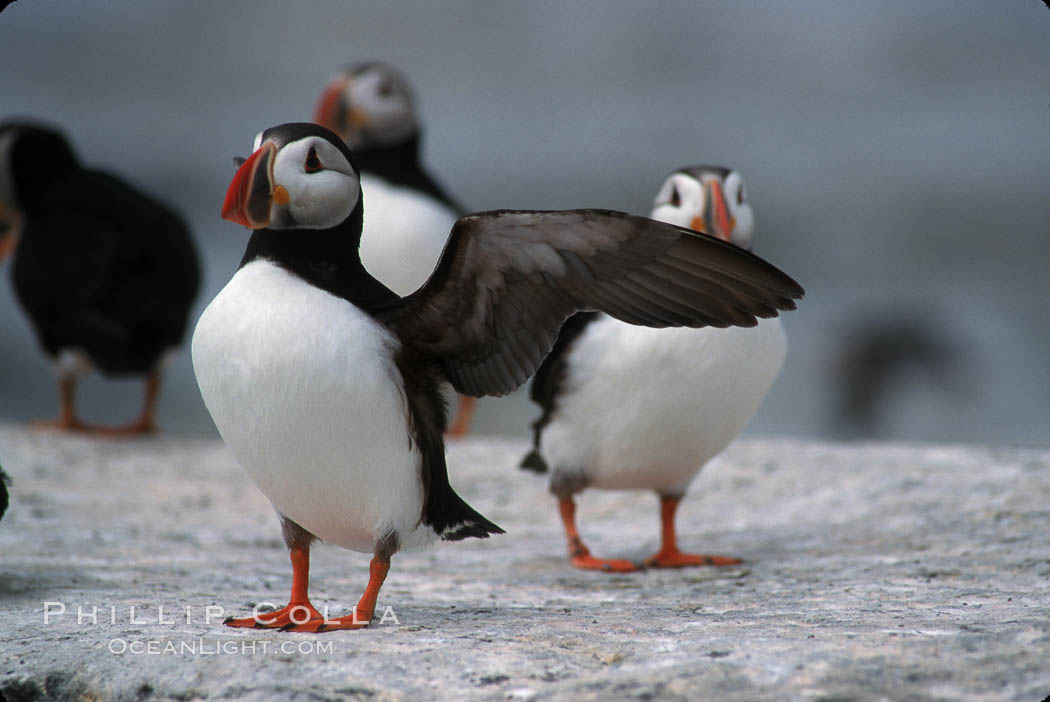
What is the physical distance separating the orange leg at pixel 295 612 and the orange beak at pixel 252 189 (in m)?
0.98

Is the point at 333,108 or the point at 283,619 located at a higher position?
the point at 333,108

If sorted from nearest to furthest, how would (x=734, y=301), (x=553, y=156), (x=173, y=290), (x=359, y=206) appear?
(x=734, y=301) → (x=359, y=206) → (x=173, y=290) → (x=553, y=156)

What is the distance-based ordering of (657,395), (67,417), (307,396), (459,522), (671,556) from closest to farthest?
(307,396), (459,522), (657,395), (671,556), (67,417)

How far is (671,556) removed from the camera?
4.89 metres

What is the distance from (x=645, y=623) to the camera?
3598 mm

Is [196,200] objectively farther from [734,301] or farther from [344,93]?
[734,301]

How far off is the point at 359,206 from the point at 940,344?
9.74 metres

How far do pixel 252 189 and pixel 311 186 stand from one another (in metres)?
0.15

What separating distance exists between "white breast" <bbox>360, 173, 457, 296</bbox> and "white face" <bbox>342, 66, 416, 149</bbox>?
48 centimetres

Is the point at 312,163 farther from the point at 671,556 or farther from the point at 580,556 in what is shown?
the point at 671,556

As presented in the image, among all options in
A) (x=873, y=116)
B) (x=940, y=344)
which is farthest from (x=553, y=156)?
(x=940, y=344)

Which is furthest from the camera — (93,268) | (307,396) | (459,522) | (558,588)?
(93,268)

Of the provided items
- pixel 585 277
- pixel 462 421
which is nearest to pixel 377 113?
pixel 462 421

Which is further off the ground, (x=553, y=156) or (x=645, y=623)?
(x=553, y=156)
